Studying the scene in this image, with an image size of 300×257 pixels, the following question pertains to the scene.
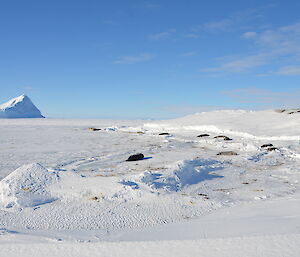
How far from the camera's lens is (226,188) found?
411 centimetres

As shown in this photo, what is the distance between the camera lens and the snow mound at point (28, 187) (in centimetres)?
330

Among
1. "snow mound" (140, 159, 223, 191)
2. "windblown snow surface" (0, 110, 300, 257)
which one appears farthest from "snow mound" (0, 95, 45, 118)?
"snow mound" (140, 159, 223, 191)

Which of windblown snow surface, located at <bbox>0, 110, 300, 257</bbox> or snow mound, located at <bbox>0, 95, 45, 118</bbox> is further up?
snow mound, located at <bbox>0, 95, 45, 118</bbox>

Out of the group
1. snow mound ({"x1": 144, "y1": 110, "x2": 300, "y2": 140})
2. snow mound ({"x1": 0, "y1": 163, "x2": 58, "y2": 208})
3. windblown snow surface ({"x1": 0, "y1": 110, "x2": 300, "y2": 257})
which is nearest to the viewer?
windblown snow surface ({"x1": 0, "y1": 110, "x2": 300, "y2": 257})

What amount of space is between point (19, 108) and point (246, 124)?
2041 inches

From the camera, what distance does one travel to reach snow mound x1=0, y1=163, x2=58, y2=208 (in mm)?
3297

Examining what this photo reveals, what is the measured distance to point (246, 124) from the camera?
14.0m

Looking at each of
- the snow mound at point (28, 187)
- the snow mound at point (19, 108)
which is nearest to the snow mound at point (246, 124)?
the snow mound at point (28, 187)

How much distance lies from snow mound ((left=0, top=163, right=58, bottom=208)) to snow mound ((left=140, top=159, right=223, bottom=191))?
1.19m

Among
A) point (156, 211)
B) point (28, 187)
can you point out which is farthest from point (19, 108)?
point (156, 211)

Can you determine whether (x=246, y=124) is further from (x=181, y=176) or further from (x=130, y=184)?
(x=130, y=184)

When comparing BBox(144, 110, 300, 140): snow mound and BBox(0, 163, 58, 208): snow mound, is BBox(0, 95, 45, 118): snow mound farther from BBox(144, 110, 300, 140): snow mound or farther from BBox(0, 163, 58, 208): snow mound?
BBox(0, 163, 58, 208): snow mound

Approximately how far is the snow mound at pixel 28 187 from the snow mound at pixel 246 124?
27.7ft

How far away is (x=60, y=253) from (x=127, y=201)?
135 cm
